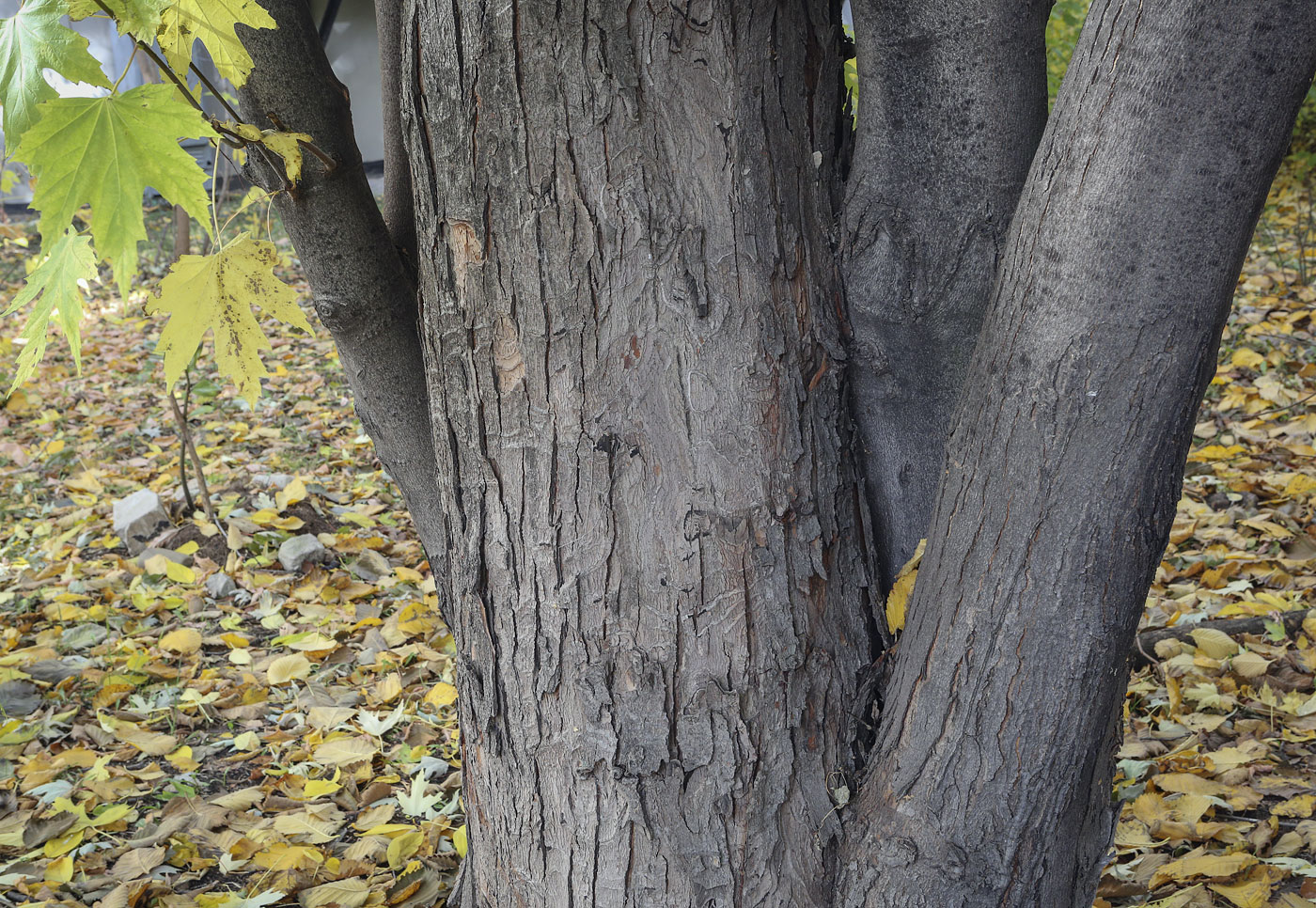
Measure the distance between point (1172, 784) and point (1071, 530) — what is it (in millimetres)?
1373

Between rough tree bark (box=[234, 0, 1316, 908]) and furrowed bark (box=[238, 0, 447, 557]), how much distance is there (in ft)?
0.70

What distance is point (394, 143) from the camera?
161 centimetres

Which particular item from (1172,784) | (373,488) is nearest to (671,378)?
(1172,784)

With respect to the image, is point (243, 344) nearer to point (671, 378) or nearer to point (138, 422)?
point (671, 378)

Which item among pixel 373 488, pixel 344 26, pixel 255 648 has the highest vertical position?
pixel 344 26

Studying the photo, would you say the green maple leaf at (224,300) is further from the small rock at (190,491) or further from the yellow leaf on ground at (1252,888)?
the small rock at (190,491)

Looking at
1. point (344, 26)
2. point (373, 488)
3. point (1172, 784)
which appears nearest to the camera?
point (1172, 784)

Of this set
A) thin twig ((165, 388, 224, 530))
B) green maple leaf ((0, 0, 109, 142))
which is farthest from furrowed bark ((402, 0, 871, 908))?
thin twig ((165, 388, 224, 530))

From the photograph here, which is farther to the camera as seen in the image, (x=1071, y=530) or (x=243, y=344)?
(x=243, y=344)

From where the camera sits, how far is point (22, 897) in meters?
1.97

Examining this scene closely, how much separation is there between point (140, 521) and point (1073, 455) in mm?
3700

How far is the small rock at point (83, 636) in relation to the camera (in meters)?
3.08

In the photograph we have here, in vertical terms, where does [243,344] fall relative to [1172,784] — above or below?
above

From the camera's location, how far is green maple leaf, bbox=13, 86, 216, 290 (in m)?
1.07
